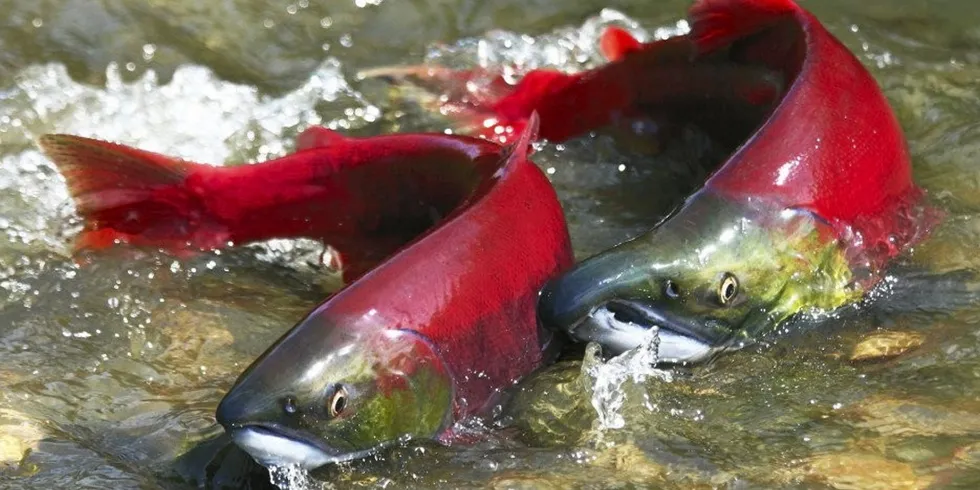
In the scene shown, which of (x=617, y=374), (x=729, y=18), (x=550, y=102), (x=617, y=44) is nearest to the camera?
(x=617, y=374)

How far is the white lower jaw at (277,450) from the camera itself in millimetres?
3236

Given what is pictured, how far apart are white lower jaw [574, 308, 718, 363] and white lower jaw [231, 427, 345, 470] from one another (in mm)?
874

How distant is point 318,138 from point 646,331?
1.39 metres

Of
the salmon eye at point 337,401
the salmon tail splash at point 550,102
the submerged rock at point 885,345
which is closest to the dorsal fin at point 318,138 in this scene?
the salmon tail splash at point 550,102

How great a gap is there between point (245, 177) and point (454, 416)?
1.25 meters

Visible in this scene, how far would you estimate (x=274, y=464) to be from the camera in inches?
131

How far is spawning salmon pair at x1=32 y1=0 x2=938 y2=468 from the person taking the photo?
3.44 m

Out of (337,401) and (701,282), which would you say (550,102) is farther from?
(337,401)

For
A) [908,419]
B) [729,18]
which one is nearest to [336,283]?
[729,18]

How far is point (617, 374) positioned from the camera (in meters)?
3.76

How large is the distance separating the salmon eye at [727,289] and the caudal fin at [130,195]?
181cm

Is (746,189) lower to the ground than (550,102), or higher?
higher

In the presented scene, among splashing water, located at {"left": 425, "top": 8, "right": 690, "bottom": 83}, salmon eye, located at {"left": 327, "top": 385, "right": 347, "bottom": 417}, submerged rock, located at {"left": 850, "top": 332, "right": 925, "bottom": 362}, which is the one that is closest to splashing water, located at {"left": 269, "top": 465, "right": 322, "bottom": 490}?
salmon eye, located at {"left": 327, "top": 385, "right": 347, "bottom": 417}

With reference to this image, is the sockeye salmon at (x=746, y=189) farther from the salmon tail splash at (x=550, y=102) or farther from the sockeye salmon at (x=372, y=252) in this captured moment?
the sockeye salmon at (x=372, y=252)
